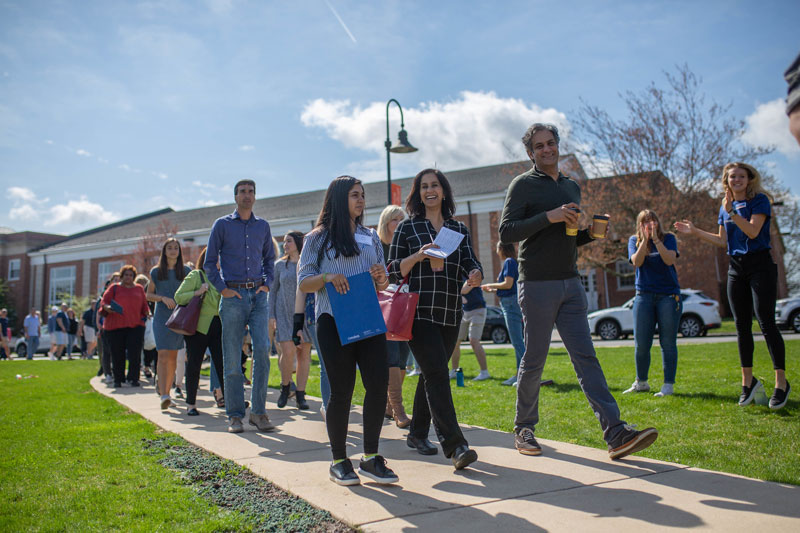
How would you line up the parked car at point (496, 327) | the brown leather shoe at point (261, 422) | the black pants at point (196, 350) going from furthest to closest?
the parked car at point (496, 327)
the black pants at point (196, 350)
the brown leather shoe at point (261, 422)

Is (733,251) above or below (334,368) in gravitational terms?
above

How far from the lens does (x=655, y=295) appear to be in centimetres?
639

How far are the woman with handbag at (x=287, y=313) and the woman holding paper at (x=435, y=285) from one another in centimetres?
278

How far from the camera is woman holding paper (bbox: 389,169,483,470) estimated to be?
3.63 m

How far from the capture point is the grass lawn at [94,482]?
112 inches

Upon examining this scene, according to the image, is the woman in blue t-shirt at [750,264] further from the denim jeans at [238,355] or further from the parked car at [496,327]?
the parked car at [496,327]

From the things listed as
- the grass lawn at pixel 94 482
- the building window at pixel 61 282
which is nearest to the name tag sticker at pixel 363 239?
the grass lawn at pixel 94 482

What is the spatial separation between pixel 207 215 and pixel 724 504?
51.6m

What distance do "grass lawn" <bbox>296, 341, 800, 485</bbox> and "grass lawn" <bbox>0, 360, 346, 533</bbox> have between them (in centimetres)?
248

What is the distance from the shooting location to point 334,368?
3.48 meters

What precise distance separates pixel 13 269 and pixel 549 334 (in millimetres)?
61388

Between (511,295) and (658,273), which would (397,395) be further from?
(511,295)

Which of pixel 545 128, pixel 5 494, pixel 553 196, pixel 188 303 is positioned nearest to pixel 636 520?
pixel 553 196

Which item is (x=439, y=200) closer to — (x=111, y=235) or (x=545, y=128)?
(x=545, y=128)
